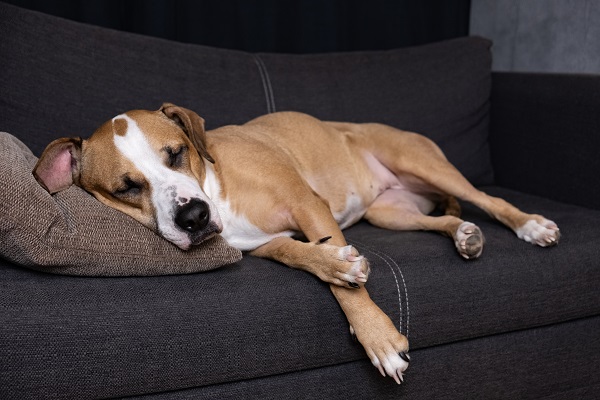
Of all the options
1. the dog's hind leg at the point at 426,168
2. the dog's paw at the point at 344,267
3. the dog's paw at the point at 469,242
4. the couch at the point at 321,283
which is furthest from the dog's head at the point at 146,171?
the dog's hind leg at the point at 426,168

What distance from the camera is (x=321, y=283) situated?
2100 mm

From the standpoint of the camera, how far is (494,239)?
8.28ft

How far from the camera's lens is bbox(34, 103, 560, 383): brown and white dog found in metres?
2.01

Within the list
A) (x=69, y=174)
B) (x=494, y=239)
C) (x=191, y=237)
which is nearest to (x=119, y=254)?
(x=191, y=237)

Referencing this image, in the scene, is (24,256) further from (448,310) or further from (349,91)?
(349,91)

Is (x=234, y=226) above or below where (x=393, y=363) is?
above

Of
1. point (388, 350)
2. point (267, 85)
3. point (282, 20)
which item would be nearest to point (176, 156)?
point (388, 350)

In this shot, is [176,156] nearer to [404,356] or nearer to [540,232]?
[404,356]

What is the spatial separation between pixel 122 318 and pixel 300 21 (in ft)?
9.47

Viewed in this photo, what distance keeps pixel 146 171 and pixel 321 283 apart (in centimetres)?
64

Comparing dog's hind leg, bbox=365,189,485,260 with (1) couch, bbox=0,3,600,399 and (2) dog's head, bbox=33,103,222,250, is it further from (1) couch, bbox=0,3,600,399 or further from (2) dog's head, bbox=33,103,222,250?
(2) dog's head, bbox=33,103,222,250

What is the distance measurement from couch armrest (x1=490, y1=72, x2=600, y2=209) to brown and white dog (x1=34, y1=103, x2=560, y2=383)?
0.57m

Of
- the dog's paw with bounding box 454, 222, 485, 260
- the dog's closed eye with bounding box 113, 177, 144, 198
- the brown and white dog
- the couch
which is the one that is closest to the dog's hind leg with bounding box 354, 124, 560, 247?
the brown and white dog

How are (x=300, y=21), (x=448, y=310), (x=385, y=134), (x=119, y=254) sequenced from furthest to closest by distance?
(x=300, y=21), (x=385, y=134), (x=448, y=310), (x=119, y=254)
